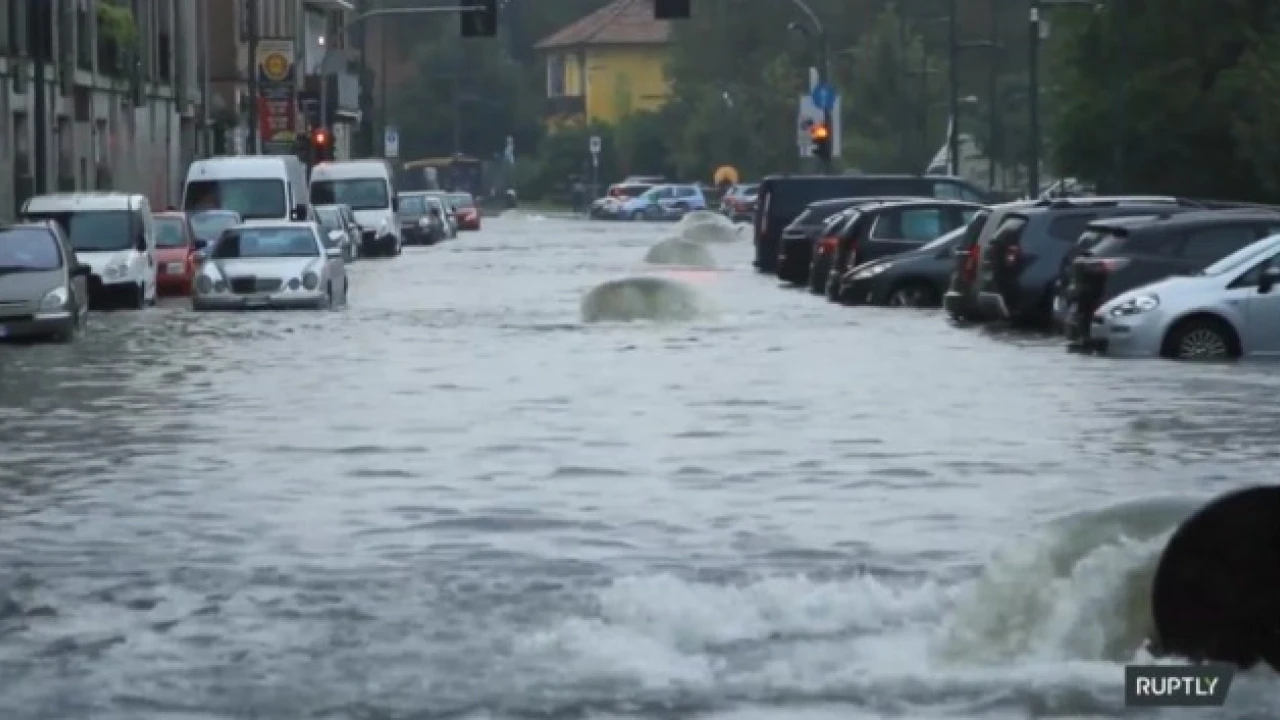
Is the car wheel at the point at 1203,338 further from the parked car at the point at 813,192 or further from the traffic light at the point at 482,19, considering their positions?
the traffic light at the point at 482,19

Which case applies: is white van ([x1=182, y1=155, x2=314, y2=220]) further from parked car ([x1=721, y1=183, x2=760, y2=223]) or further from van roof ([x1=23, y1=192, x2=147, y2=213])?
parked car ([x1=721, y1=183, x2=760, y2=223])

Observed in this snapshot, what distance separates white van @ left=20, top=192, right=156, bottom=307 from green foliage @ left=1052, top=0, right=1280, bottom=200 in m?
18.5

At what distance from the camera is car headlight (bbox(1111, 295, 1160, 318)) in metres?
32.8

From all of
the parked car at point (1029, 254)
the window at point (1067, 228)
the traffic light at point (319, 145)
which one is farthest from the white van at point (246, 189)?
the traffic light at point (319, 145)

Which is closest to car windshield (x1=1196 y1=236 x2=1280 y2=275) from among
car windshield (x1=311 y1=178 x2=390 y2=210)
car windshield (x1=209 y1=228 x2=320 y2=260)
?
car windshield (x1=209 y1=228 x2=320 y2=260)

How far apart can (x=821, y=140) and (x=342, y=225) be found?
1222 cm

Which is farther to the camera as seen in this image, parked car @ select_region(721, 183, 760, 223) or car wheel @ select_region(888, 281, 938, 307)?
parked car @ select_region(721, 183, 760, 223)

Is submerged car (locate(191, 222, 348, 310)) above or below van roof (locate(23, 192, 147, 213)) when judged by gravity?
below

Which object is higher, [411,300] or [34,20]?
[34,20]

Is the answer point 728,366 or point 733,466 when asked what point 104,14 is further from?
point 733,466

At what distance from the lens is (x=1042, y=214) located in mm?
38719

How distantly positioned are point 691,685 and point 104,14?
6517cm

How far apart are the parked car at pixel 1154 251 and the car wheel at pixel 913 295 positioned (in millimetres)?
11017

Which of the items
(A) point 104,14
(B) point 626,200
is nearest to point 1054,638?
(A) point 104,14
